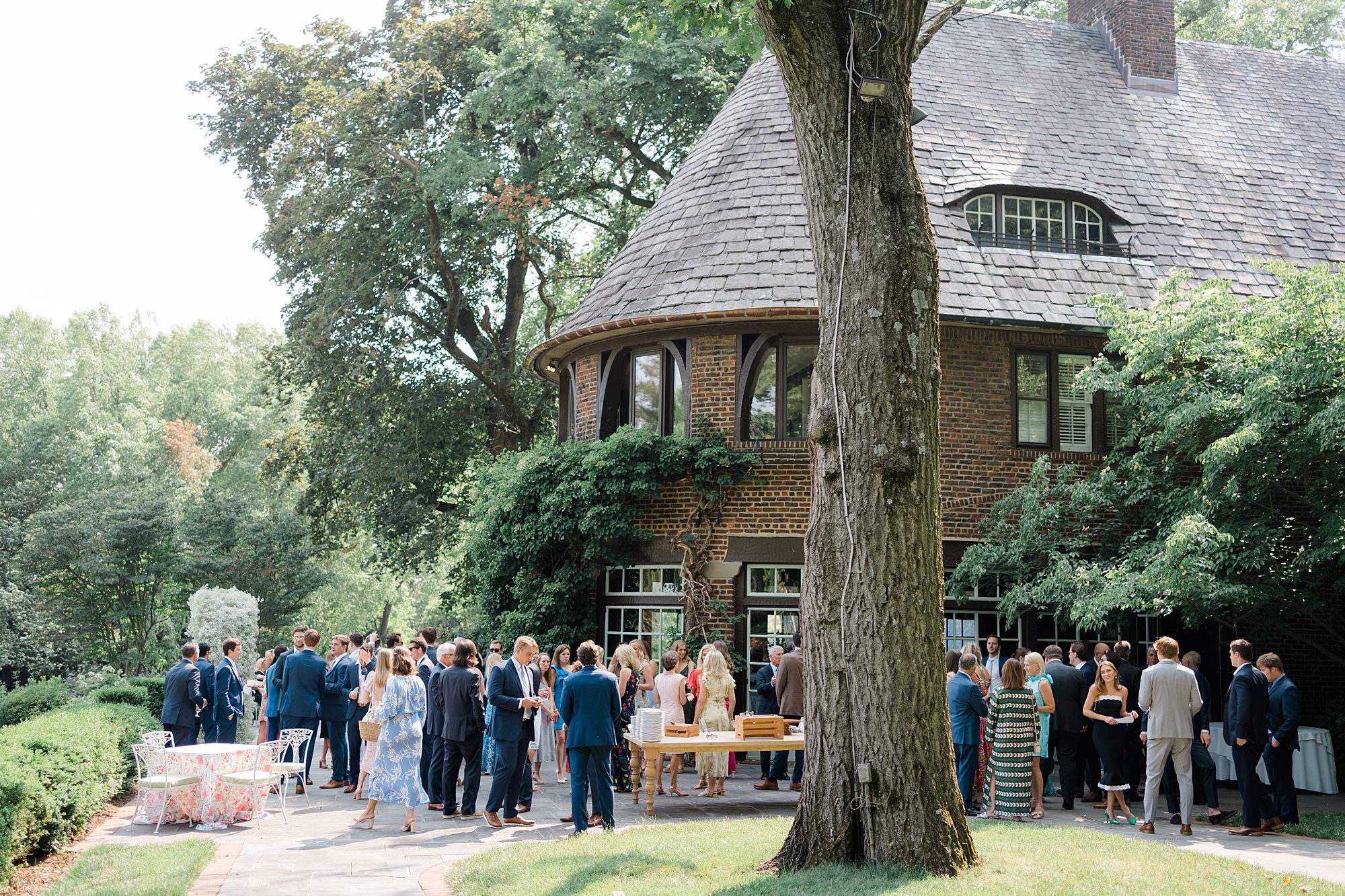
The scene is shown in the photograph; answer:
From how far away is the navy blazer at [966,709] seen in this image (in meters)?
12.1

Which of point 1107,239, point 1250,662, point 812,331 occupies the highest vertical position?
point 1107,239

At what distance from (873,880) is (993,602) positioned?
36.2ft

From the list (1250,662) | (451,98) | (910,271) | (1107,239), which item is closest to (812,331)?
(1107,239)

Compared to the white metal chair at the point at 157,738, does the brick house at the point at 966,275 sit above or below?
above

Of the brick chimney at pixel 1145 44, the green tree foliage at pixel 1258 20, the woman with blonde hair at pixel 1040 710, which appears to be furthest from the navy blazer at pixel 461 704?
the green tree foliage at pixel 1258 20

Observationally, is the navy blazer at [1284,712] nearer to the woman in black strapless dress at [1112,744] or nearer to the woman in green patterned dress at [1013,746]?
the woman in black strapless dress at [1112,744]

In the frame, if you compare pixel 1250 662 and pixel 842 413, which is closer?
pixel 842 413

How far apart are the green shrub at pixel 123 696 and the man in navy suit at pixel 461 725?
6767 mm

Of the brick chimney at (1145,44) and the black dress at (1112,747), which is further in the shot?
the brick chimney at (1145,44)

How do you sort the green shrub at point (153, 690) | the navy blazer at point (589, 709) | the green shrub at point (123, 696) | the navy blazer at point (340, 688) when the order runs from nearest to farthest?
the navy blazer at point (589, 709) → the navy blazer at point (340, 688) → the green shrub at point (123, 696) → the green shrub at point (153, 690)

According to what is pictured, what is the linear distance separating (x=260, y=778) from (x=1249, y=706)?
9270 mm

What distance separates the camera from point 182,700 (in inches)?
521

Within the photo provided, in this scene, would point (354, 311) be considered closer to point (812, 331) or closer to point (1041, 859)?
point (812, 331)

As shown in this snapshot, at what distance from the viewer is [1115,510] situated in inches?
680
